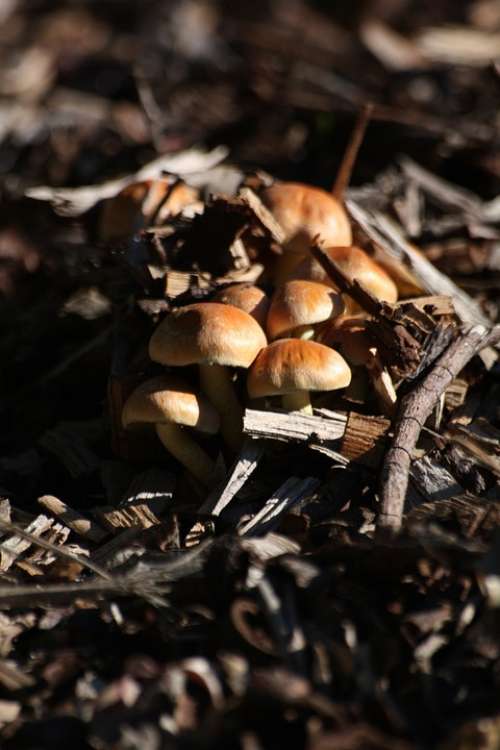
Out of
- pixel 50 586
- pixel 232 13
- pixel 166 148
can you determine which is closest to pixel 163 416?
pixel 50 586

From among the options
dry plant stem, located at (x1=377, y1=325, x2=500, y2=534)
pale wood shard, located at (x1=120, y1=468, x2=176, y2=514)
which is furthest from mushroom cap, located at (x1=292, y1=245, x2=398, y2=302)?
pale wood shard, located at (x1=120, y1=468, x2=176, y2=514)

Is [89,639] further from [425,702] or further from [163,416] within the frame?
[425,702]

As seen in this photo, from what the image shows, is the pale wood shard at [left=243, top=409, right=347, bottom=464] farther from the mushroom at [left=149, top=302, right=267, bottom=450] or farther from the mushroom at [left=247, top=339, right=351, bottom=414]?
the mushroom at [left=149, top=302, right=267, bottom=450]

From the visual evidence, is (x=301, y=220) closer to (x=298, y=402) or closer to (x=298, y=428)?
(x=298, y=402)

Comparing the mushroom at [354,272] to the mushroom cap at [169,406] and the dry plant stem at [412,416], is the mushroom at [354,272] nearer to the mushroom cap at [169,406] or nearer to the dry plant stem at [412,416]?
the dry plant stem at [412,416]

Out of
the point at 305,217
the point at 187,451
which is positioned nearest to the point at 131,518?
the point at 187,451

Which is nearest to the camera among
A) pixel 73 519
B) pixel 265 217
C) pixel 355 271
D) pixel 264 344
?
pixel 264 344

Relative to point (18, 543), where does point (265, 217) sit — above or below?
above
